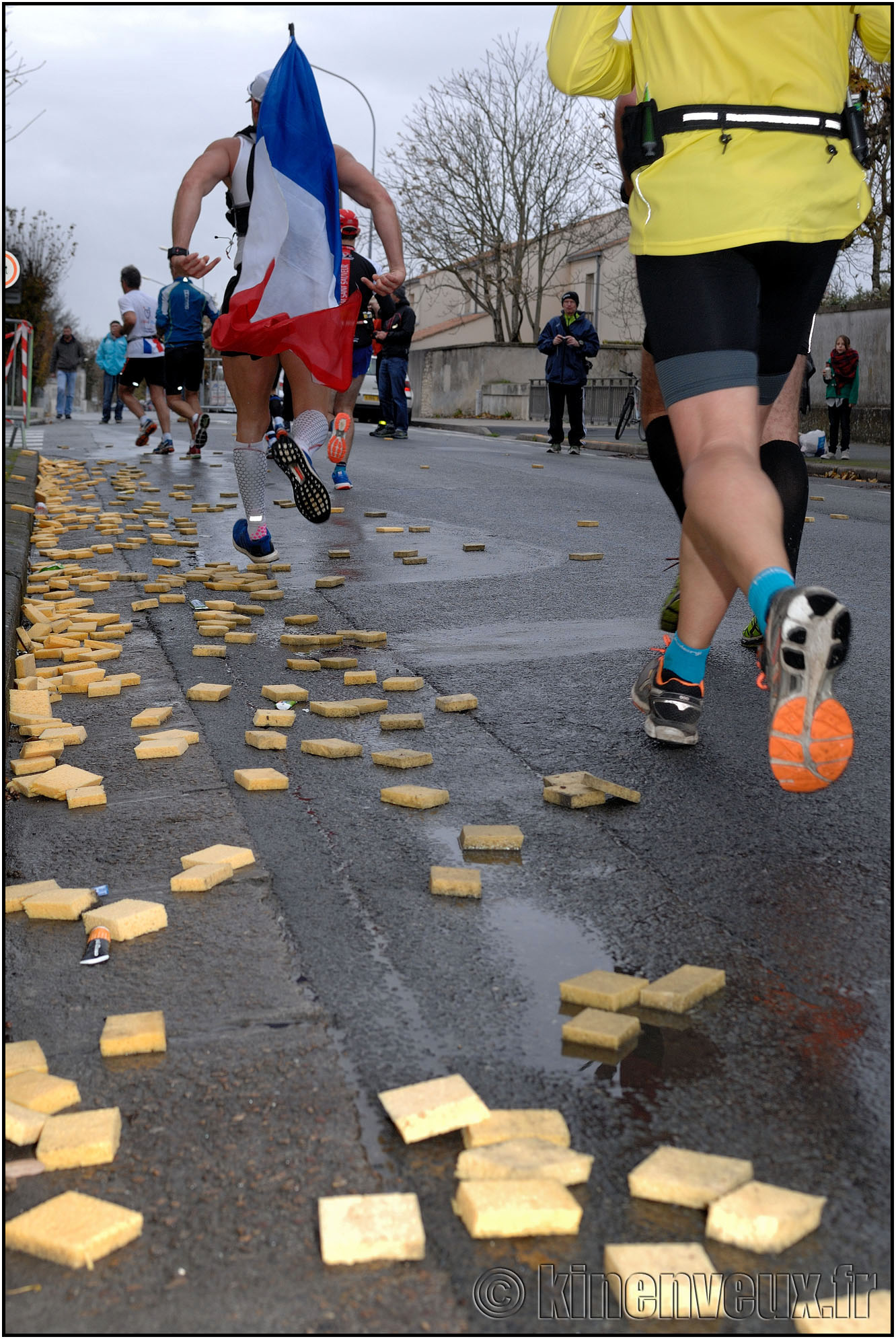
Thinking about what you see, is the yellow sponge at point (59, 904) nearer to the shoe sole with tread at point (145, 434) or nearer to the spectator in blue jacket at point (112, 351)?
the shoe sole with tread at point (145, 434)

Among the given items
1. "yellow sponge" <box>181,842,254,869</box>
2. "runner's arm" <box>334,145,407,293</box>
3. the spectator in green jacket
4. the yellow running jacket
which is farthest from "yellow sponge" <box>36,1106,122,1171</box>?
the spectator in green jacket

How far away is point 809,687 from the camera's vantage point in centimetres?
→ 229

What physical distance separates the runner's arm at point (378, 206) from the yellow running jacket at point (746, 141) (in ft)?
10.1

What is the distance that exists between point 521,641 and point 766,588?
2328 mm

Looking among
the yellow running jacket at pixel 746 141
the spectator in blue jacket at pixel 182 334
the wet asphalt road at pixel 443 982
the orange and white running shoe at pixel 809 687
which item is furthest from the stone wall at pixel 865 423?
the orange and white running shoe at pixel 809 687

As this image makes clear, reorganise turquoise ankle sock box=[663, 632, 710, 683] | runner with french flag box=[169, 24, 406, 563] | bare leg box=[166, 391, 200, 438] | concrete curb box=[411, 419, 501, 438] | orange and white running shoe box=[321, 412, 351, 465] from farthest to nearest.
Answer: concrete curb box=[411, 419, 501, 438], bare leg box=[166, 391, 200, 438], orange and white running shoe box=[321, 412, 351, 465], runner with french flag box=[169, 24, 406, 563], turquoise ankle sock box=[663, 632, 710, 683]

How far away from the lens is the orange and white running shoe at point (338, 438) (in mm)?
9094

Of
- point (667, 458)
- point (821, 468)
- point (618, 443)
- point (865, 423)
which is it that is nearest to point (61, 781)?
point (667, 458)

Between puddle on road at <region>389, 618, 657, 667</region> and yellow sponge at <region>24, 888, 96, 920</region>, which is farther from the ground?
puddle on road at <region>389, 618, 657, 667</region>

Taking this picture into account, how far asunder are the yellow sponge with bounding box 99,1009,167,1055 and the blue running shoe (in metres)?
4.27

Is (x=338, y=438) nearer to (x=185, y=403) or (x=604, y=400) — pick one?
(x=185, y=403)

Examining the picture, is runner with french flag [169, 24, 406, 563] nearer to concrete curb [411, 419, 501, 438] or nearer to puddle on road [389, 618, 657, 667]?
puddle on road [389, 618, 657, 667]

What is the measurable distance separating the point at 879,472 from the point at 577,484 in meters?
5.66

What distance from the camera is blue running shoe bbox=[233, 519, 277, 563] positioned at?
236 inches
